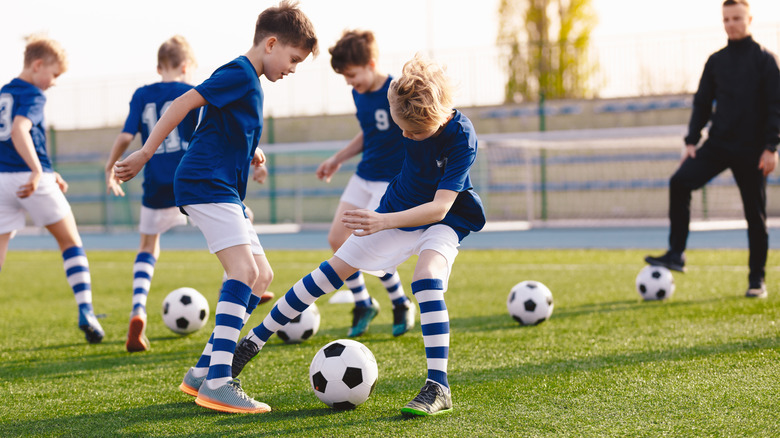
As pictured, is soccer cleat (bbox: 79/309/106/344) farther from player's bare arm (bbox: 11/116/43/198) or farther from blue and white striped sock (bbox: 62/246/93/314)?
player's bare arm (bbox: 11/116/43/198)

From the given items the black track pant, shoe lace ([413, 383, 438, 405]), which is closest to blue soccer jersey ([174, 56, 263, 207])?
shoe lace ([413, 383, 438, 405])

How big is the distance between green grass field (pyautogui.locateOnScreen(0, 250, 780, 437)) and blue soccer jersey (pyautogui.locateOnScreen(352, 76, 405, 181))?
3.42ft

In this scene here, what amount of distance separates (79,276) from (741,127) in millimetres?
4809

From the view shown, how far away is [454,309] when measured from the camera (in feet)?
19.4

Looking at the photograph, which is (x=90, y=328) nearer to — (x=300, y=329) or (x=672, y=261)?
(x=300, y=329)

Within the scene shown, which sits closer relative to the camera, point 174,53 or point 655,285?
point 174,53

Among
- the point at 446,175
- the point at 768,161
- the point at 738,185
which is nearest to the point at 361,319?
the point at 446,175

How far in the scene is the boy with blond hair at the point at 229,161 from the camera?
3.03m

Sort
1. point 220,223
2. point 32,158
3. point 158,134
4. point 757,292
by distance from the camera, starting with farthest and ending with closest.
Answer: point 757,292 → point 32,158 → point 220,223 → point 158,134

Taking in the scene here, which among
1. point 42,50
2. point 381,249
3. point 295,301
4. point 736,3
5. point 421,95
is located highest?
Result: point 736,3

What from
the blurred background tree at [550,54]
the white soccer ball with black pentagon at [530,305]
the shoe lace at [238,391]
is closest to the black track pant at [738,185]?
the white soccer ball with black pentagon at [530,305]

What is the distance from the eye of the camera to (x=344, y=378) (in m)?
3.02

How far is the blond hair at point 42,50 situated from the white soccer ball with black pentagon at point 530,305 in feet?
10.6

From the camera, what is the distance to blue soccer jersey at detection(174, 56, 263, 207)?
3.07m
